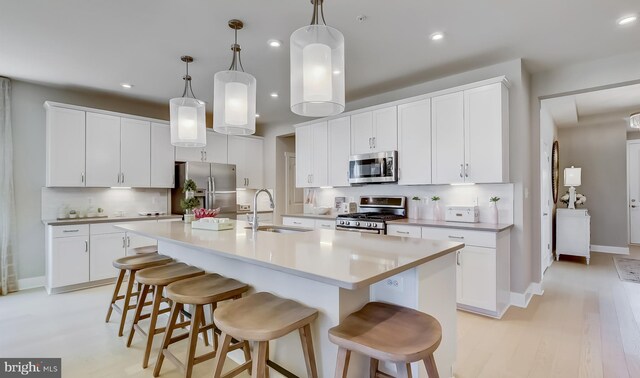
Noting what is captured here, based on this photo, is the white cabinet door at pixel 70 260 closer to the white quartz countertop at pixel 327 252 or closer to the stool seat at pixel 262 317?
the white quartz countertop at pixel 327 252

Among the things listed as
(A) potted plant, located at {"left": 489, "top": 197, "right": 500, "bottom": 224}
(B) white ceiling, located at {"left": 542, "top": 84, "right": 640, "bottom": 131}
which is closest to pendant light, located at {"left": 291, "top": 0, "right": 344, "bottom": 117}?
(A) potted plant, located at {"left": 489, "top": 197, "right": 500, "bottom": 224}

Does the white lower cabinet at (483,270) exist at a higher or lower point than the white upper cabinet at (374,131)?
lower

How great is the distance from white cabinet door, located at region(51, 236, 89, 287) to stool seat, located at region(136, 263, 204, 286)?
2.45 metres

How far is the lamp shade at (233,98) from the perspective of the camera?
2385 millimetres

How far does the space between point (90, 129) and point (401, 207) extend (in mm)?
4447

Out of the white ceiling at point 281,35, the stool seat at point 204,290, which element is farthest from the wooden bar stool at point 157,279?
the white ceiling at point 281,35

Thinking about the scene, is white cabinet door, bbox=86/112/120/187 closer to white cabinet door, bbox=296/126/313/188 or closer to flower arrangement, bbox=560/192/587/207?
white cabinet door, bbox=296/126/313/188

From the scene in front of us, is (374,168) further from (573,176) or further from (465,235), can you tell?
(573,176)

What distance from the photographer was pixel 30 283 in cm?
415

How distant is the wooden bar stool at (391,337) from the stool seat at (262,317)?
0.20 m

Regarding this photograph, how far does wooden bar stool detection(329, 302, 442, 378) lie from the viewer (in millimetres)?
1211

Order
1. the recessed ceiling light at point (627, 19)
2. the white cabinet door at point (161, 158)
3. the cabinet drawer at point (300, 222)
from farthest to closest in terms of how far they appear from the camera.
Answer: the white cabinet door at point (161, 158) → the cabinet drawer at point (300, 222) → the recessed ceiling light at point (627, 19)

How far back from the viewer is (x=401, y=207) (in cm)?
429

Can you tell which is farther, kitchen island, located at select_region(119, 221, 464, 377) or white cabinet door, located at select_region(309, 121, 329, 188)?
white cabinet door, located at select_region(309, 121, 329, 188)
